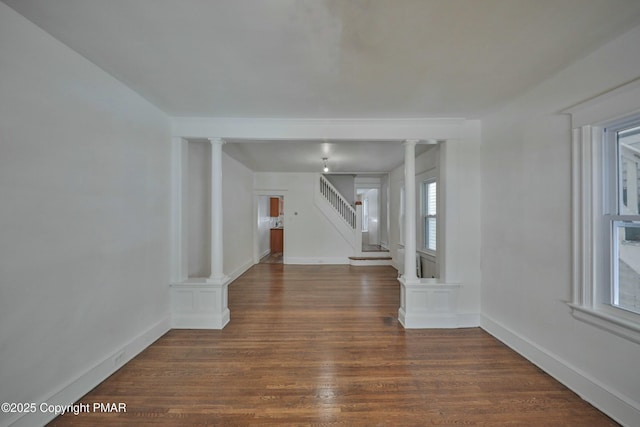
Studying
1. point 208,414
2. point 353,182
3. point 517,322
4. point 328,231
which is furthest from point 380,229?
point 208,414

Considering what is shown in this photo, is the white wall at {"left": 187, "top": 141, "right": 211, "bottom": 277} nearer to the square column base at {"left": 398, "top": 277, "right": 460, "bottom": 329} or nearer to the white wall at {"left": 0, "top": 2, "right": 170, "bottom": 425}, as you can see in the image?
the white wall at {"left": 0, "top": 2, "right": 170, "bottom": 425}

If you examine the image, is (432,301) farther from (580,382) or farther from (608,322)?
(608,322)

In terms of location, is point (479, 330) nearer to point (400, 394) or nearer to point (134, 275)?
point (400, 394)

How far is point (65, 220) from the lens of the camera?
1.80m

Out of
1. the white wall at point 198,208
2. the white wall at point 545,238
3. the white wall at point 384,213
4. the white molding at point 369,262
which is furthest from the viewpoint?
the white wall at point 384,213

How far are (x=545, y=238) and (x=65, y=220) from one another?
3.96 m

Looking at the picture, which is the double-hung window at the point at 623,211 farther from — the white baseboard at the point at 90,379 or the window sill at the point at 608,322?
the white baseboard at the point at 90,379

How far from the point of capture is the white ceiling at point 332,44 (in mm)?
1432

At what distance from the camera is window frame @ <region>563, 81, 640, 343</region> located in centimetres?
181

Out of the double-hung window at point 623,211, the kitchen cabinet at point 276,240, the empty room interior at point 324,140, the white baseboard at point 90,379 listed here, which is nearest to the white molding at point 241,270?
the empty room interior at point 324,140

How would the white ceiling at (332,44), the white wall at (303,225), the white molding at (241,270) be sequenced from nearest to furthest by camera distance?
the white ceiling at (332,44), the white molding at (241,270), the white wall at (303,225)

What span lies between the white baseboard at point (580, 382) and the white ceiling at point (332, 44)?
8.05 feet

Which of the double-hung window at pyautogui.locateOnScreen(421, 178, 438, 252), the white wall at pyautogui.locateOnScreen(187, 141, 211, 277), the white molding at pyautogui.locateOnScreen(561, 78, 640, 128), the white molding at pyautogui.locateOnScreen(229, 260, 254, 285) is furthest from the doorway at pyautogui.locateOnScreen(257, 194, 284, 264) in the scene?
the white molding at pyautogui.locateOnScreen(561, 78, 640, 128)

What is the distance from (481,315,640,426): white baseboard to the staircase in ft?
14.8
